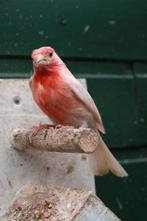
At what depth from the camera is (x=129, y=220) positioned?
259 cm

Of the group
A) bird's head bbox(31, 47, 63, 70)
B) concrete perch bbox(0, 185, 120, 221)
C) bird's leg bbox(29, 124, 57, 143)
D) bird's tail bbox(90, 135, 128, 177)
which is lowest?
bird's tail bbox(90, 135, 128, 177)

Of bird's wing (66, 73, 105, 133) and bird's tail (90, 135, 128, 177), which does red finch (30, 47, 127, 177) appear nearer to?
bird's wing (66, 73, 105, 133)

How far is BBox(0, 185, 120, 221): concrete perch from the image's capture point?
5.42 ft

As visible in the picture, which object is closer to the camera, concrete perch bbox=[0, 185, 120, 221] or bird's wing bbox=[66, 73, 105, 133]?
concrete perch bbox=[0, 185, 120, 221]

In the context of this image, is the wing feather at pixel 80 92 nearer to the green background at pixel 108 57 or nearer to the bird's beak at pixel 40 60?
the bird's beak at pixel 40 60

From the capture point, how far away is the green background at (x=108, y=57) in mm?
2266

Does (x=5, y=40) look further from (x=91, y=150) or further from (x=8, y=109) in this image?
(x=91, y=150)

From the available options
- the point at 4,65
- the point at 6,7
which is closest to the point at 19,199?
the point at 4,65

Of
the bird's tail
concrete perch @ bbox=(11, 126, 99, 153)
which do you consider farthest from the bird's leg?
the bird's tail

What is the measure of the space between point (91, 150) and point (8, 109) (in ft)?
1.08

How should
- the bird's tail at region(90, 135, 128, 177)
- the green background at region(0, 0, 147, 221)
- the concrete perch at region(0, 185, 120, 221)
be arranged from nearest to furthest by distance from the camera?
the concrete perch at region(0, 185, 120, 221)
the bird's tail at region(90, 135, 128, 177)
the green background at region(0, 0, 147, 221)

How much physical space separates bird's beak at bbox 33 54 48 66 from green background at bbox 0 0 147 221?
14.4 inches

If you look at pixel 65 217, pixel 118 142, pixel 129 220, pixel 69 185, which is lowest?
pixel 129 220

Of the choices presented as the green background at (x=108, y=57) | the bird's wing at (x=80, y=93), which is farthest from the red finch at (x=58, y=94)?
the green background at (x=108, y=57)
